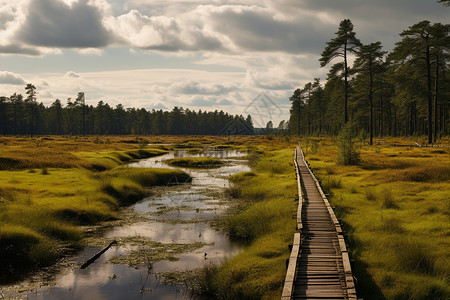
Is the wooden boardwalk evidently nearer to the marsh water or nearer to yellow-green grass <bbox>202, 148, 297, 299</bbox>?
yellow-green grass <bbox>202, 148, 297, 299</bbox>

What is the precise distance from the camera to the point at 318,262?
10430 mm

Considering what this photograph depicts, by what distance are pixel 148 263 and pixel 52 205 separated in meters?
8.25


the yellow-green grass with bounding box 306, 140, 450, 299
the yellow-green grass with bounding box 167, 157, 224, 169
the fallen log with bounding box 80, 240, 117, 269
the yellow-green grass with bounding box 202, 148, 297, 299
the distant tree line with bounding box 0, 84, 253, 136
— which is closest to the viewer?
the yellow-green grass with bounding box 306, 140, 450, 299

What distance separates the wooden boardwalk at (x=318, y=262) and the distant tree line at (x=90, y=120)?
366 ft

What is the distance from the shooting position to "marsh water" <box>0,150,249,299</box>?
11453mm

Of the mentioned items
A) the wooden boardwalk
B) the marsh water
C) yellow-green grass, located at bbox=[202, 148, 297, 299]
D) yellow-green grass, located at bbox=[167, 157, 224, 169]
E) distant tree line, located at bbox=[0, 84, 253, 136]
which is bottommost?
the marsh water

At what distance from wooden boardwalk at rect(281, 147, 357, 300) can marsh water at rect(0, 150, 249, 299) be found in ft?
10.7

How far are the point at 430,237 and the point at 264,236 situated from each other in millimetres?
6123

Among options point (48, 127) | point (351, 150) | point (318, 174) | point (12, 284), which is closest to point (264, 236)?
point (12, 284)

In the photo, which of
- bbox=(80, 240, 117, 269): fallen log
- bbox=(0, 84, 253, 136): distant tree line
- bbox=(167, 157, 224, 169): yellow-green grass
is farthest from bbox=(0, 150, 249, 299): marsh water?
bbox=(0, 84, 253, 136): distant tree line

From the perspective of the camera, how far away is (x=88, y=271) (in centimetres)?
1300

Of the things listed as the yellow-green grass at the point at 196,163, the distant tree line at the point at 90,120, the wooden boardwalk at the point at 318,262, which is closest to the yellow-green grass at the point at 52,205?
the wooden boardwalk at the point at 318,262

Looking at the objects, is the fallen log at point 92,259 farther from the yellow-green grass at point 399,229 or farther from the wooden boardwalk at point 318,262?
the yellow-green grass at point 399,229

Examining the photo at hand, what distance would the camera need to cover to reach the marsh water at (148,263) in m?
11.5
